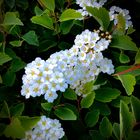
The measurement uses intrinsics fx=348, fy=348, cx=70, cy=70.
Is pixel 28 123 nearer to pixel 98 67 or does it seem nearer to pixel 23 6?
pixel 98 67

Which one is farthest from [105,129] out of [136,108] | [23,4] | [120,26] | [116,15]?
[23,4]

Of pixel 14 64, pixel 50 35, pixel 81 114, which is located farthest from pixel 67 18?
pixel 81 114

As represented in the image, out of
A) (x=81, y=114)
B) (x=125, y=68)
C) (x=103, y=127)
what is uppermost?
(x=125, y=68)

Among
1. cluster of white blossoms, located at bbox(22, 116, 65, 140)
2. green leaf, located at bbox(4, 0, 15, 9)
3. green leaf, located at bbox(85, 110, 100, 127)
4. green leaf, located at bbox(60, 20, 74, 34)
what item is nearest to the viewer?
cluster of white blossoms, located at bbox(22, 116, 65, 140)

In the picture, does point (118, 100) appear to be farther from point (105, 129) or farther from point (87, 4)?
point (87, 4)

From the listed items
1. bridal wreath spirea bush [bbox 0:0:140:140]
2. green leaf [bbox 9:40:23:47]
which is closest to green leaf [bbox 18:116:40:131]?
bridal wreath spirea bush [bbox 0:0:140:140]

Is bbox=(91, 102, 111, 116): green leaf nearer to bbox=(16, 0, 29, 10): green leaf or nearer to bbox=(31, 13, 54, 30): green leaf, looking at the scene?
bbox=(31, 13, 54, 30): green leaf

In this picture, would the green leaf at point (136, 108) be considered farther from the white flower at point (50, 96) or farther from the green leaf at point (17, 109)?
the green leaf at point (17, 109)
